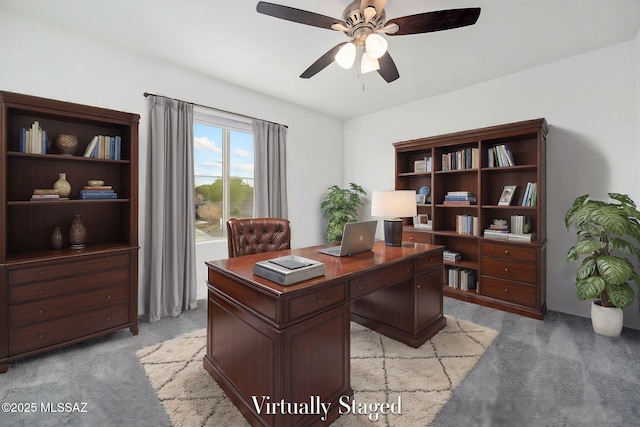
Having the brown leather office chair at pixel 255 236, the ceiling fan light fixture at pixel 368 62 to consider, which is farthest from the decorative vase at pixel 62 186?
the ceiling fan light fixture at pixel 368 62

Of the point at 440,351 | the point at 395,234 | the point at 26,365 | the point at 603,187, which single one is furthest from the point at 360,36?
the point at 26,365

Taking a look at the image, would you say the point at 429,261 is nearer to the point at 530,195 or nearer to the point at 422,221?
the point at 530,195

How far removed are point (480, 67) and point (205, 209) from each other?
3449 millimetres

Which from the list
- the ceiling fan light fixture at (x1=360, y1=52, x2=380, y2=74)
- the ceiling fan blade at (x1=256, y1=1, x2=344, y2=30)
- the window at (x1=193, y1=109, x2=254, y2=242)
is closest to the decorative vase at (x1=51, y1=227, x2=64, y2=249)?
the window at (x1=193, y1=109, x2=254, y2=242)

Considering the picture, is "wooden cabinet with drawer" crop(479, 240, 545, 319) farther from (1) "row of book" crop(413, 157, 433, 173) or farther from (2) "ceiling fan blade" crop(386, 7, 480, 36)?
(2) "ceiling fan blade" crop(386, 7, 480, 36)

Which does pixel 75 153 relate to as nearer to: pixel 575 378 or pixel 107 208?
pixel 107 208

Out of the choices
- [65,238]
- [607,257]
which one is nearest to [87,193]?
[65,238]

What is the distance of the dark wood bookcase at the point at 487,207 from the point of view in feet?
9.71

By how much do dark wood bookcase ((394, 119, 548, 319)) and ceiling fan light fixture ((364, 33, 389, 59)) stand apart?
189 centimetres

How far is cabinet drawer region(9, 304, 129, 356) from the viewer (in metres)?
2.09

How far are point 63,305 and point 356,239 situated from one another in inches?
87.8

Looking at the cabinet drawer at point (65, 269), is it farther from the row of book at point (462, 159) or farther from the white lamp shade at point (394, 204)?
the row of book at point (462, 159)

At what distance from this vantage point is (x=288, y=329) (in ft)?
4.62

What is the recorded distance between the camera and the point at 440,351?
229 cm
